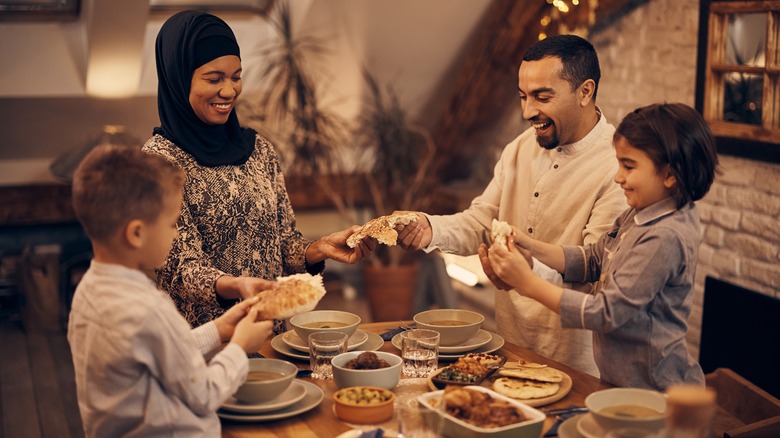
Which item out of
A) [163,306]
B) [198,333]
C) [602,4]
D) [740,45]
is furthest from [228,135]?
[602,4]

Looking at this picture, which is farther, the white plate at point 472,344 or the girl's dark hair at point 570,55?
the girl's dark hair at point 570,55

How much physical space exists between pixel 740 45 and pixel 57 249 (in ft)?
14.8

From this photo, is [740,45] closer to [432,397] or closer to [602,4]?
[602,4]

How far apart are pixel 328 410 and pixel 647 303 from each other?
82 centimetres

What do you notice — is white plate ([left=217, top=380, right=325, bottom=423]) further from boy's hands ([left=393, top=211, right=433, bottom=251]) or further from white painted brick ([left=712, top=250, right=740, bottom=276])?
white painted brick ([left=712, top=250, right=740, bottom=276])

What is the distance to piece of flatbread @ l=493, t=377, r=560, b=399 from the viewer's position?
2.10 m

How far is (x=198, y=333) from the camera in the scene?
2092 mm

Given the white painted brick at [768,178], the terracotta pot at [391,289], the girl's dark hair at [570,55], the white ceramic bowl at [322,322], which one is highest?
the girl's dark hair at [570,55]

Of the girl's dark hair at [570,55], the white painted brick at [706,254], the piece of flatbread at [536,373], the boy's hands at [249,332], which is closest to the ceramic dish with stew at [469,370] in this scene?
the piece of flatbread at [536,373]

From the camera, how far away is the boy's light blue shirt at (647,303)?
2.13 metres

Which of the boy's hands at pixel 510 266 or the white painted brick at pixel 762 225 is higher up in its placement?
the boy's hands at pixel 510 266

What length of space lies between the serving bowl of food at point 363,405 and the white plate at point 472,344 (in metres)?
0.43

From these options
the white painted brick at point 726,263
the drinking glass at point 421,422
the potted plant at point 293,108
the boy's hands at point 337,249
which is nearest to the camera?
the drinking glass at point 421,422

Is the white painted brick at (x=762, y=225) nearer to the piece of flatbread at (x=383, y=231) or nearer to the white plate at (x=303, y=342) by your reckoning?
the piece of flatbread at (x=383, y=231)
